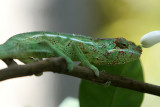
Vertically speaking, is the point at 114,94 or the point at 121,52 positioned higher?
the point at 121,52

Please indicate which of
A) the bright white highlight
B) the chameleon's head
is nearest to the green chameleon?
the chameleon's head

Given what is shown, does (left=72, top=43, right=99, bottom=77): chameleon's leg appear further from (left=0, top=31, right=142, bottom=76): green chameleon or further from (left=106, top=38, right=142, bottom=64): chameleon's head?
A: (left=106, top=38, right=142, bottom=64): chameleon's head

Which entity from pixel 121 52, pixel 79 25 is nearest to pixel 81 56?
pixel 121 52

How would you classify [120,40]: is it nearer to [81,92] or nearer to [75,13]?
[81,92]

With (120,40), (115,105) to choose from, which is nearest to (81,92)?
(115,105)

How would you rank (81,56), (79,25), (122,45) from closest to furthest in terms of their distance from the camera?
(81,56) → (122,45) → (79,25)

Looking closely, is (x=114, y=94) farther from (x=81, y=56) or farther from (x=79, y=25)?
(x=79, y=25)

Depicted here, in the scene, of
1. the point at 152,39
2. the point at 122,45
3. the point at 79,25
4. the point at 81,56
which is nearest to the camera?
the point at 152,39

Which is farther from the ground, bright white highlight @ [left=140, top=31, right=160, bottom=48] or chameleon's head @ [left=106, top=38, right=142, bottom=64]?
bright white highlight @ [left=140, top=31, right=160, bottom=48]
